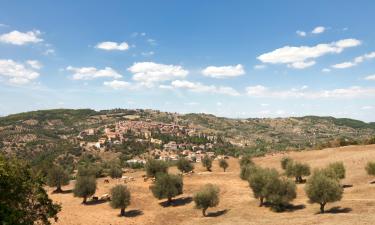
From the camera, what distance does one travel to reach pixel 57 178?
283 feet

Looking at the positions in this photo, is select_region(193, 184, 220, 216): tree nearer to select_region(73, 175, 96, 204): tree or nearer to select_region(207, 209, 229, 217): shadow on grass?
select_region(207, 209, 229, 217): shadow on grass

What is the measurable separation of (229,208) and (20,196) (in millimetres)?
39018

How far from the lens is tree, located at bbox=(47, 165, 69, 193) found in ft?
282

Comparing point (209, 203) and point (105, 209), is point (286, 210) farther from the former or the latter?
point (105, 209)

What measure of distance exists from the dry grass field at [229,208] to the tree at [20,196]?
28083mm

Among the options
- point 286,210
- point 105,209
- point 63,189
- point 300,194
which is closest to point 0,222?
point 286,210

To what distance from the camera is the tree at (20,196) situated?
25766 mm

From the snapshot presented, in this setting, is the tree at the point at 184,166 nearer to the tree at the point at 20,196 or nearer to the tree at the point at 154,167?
the tree at the point at 154,167

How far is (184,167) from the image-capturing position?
97.5 meters

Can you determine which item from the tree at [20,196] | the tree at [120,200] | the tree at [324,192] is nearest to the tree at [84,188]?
the tree at [120,200]

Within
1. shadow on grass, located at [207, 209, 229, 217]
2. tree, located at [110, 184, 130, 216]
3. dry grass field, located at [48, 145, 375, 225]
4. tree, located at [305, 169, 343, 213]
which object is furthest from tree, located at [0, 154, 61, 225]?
tree, located at [305, 169, 343, 213]

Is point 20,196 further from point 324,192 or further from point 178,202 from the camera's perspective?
point 178,202

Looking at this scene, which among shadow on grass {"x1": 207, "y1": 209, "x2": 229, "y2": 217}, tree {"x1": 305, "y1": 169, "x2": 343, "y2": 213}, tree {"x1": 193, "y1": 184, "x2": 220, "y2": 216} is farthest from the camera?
tree {"x1": 193, "y1": 184, "x2": 220, "y2": 216}

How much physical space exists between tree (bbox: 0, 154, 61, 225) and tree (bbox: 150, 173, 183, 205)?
3727 cm
